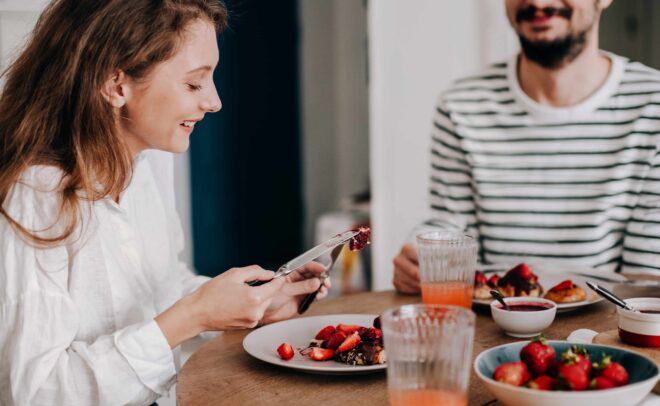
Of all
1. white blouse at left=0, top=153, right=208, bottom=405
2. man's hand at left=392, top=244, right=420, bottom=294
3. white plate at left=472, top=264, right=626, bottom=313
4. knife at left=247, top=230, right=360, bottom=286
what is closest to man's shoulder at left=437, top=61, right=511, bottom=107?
white plate at left=472, top=264, right=626, bottom=313

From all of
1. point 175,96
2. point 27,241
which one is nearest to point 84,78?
point 175,96

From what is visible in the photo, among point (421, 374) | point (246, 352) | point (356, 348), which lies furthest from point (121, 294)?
point (421, 374)

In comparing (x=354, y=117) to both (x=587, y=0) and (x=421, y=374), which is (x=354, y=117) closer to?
(x=587, y=0)

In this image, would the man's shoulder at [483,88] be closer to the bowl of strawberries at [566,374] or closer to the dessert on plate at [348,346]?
the dessert on plate at [348,346]

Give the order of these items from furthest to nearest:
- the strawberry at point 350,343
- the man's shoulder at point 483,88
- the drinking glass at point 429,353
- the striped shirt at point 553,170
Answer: the man's shoulder at point 483,88 < the striped shirt at point 553,170 < the strawberry at point 350,343 < the drinking glass at point 429,353

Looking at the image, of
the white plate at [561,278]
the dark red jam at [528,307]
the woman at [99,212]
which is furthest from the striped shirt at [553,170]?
the woman at [99,212]

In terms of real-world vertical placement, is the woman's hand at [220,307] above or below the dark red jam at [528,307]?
above

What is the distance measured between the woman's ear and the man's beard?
1204mm

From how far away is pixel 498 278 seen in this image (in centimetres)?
160

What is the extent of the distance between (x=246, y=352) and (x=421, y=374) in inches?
19.6

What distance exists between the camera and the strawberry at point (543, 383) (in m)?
0.91

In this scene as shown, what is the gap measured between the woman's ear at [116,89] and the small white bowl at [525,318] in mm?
801

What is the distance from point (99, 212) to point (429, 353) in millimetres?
800

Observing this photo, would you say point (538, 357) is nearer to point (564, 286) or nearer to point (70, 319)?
point (564, 286)
